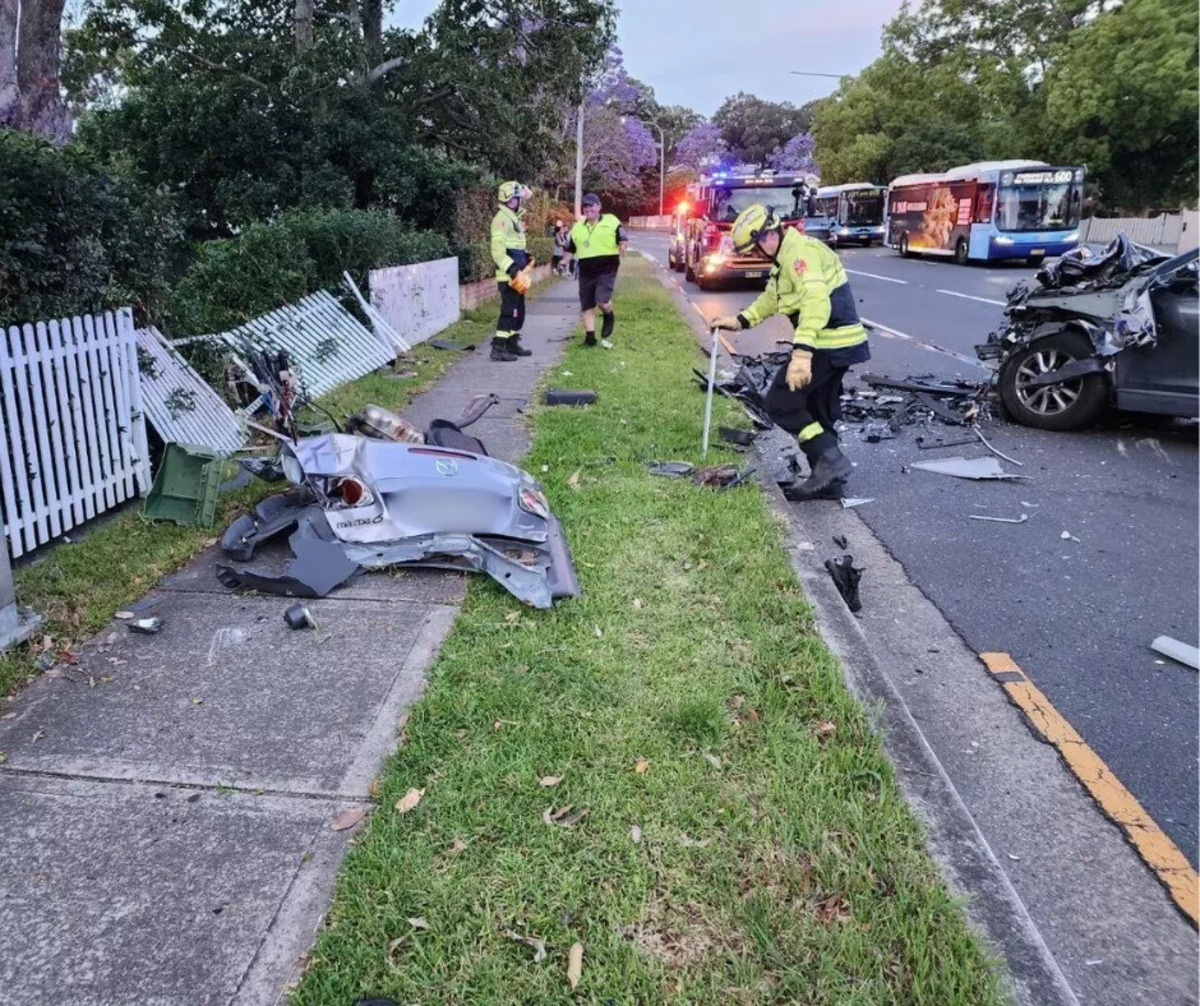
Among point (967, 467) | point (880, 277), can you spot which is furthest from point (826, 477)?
point (880, 277)

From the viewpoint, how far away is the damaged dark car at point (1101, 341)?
22.0ft

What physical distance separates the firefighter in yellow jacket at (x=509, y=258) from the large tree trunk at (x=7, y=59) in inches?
220

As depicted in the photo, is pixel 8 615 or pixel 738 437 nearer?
pixel 8 615

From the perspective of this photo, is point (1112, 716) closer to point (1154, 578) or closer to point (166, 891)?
point (1154, 578)

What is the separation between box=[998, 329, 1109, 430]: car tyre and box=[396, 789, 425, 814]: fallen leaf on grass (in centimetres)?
661

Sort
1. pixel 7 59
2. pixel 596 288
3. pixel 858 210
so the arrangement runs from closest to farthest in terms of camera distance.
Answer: pixel 7 59 < pixel 596 288 < pixel 858 210

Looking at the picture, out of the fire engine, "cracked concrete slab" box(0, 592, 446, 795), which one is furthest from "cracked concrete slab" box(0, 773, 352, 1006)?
the fire engine

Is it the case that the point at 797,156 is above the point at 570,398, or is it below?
above

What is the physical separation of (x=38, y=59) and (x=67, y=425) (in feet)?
31.8

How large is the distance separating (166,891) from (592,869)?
1128mm

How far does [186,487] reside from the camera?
507 centimetres

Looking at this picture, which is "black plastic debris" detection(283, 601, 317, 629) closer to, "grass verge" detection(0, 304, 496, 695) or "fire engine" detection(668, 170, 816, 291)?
"grass verge" detection(0, 304, 496, 695)

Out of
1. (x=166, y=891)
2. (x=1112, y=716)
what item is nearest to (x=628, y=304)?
(x=1112, y=716)

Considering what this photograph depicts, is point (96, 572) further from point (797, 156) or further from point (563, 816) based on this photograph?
point (797, 156)
